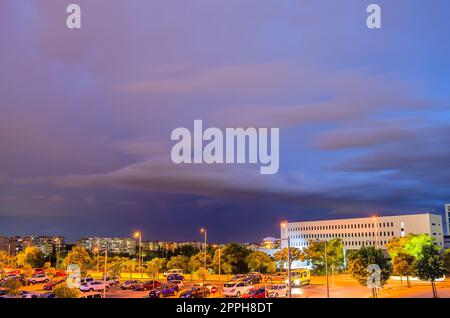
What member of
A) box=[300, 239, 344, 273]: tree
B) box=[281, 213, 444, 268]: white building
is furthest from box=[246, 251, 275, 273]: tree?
box=[281, 213, 444, 268]: white building

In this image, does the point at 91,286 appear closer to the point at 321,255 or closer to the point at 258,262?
the point at 258,262

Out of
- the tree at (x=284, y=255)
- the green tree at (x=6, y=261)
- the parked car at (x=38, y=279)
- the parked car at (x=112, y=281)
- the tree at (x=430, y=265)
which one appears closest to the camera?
the tree at (x=430, y=265)

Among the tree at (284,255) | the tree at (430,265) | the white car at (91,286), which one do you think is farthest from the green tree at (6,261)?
the tree at (430,265)

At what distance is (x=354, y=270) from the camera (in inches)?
1188

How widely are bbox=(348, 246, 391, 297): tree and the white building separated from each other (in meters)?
40.5

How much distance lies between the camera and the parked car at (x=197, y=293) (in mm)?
30234

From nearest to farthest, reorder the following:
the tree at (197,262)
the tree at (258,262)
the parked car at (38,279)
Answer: the parked car at (38,279)
the tree at (258,262)
the tree at (197,262)

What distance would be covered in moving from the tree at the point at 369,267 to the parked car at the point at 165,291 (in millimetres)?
12755

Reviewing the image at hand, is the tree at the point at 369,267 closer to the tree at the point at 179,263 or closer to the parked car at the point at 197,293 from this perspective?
the parked car at the point at 197,293

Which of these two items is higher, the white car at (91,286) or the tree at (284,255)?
the tree at (284,255)
